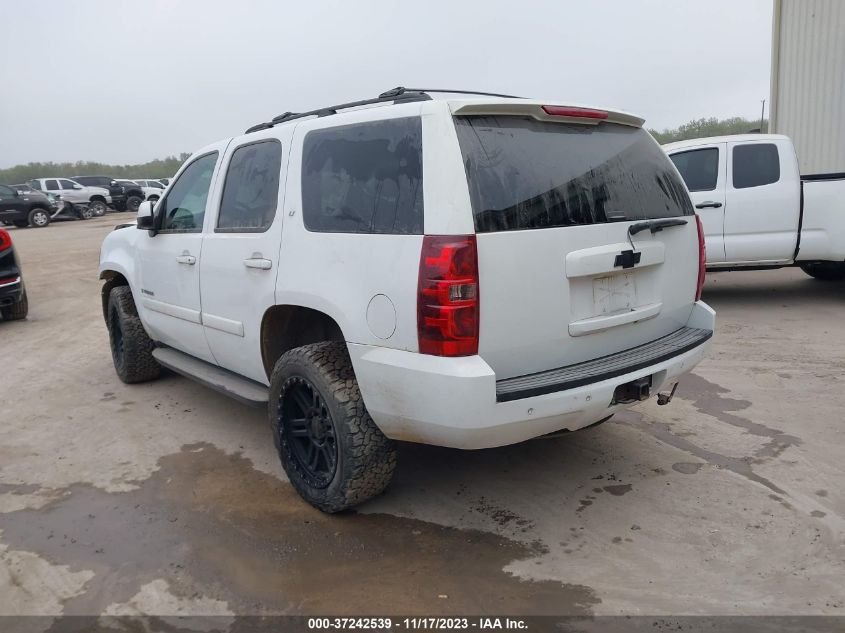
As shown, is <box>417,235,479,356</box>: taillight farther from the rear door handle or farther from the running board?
the running board

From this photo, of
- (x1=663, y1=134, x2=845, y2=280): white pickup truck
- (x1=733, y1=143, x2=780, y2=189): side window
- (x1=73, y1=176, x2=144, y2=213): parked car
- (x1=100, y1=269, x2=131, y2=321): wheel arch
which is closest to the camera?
(x1=100, y1=269, x2=131, y2=321): wheel arch

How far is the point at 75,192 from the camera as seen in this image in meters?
29.1

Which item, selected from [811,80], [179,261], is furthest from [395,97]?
[811,80]

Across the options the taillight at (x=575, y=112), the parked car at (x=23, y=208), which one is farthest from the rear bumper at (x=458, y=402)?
the parked car at (x=23, y=208)

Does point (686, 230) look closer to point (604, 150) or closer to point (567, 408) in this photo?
point (604, 150)

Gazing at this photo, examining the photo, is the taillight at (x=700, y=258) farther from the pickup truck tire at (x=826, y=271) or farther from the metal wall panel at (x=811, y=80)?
the metal wall panel at (x=811, y=80)

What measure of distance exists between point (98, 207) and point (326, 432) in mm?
30065

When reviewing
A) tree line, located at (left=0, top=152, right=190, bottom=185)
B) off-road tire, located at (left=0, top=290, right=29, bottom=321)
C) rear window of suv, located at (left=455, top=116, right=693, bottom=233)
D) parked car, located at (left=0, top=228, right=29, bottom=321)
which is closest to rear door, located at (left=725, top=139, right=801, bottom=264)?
rear window of suv, located at (left=455, top=116, right=693, bottom=233)

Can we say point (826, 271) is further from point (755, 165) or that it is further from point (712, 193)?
point (712, 193)

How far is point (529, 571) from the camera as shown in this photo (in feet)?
9.61

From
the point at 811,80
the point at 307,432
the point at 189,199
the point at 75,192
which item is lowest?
the point at 307,432

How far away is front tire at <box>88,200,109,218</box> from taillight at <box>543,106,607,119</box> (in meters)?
30.2

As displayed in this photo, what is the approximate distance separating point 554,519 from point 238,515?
1561 mm

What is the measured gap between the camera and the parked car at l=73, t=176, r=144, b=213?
3114 cm
